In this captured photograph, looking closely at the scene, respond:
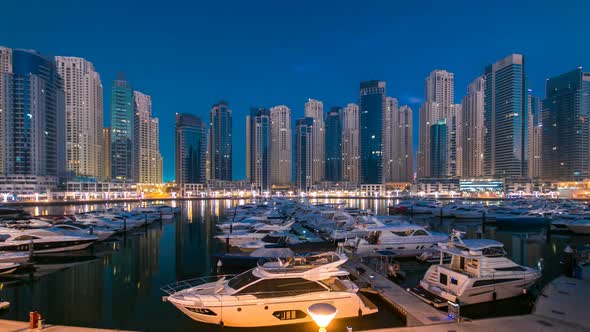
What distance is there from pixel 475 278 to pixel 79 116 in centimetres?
21974

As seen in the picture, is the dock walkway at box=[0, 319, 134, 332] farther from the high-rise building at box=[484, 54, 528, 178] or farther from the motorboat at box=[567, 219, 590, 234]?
the high-rise building at box=[484, 54, 528, 178]

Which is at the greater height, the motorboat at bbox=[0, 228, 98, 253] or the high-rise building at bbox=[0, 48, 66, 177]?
the high-rise building at bbox=[0, 48, 66, 177]

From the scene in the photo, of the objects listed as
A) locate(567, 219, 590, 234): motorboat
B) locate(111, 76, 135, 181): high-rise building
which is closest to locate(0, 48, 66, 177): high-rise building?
locate(111, 76, 135, 181): high-rise building

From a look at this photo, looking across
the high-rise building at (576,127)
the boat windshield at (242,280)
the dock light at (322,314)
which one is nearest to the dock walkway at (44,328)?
the boat windshield at (242,280)

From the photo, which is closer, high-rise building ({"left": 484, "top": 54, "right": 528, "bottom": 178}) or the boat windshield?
the boat windshield

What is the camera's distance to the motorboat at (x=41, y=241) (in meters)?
24.5

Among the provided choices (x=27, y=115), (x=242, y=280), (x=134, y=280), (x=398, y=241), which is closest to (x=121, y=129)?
(x=27, y=115)

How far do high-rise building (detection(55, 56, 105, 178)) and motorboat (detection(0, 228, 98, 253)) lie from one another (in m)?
176

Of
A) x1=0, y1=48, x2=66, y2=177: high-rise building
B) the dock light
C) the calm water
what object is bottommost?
the calm water

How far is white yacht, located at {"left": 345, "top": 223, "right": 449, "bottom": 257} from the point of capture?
24.2m

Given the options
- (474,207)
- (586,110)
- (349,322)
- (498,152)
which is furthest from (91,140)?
(586,110)

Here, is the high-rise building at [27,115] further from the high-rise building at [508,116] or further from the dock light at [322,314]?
the high-rise building at [508,116]

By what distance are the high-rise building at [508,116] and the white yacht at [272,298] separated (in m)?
199

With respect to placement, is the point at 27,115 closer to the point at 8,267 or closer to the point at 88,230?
the point at 88,230
